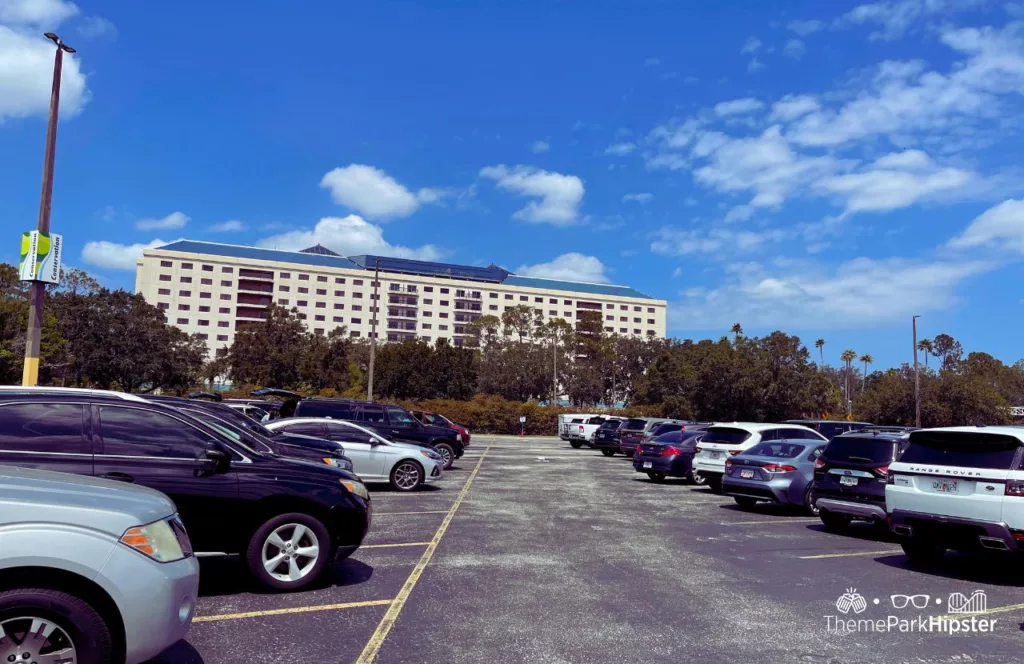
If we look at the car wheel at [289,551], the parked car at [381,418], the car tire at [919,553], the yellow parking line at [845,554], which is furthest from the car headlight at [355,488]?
the parked car at [381,418]

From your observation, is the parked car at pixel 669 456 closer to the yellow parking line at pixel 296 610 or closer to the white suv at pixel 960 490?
the white suv at pixel 960 490

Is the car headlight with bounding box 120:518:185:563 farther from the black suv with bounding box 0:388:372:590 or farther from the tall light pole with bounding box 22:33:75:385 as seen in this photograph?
the tall light pole with bounding box 22:33:75:385

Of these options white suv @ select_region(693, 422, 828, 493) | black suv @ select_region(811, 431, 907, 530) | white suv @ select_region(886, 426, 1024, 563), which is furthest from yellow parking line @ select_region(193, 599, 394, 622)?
white suv @ select_region(693, 422, 828, 493)

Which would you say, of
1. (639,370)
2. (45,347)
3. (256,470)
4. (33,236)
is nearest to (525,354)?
(639,370)

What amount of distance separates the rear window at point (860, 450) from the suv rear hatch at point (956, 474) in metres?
2.16

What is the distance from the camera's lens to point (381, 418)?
18.8 m

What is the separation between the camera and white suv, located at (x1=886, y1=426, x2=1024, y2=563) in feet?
25.1

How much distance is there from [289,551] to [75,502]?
3135 millimetres

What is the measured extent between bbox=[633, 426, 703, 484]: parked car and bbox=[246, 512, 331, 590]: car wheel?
1276cm

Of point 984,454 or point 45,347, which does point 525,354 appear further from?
point 984,454

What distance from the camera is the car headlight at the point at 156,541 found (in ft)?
12.9

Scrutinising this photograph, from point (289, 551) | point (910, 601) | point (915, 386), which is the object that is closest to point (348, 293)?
point (915, 386)

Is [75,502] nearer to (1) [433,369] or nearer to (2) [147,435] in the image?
(2) [147,435]

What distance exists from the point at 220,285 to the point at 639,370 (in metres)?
70.8
